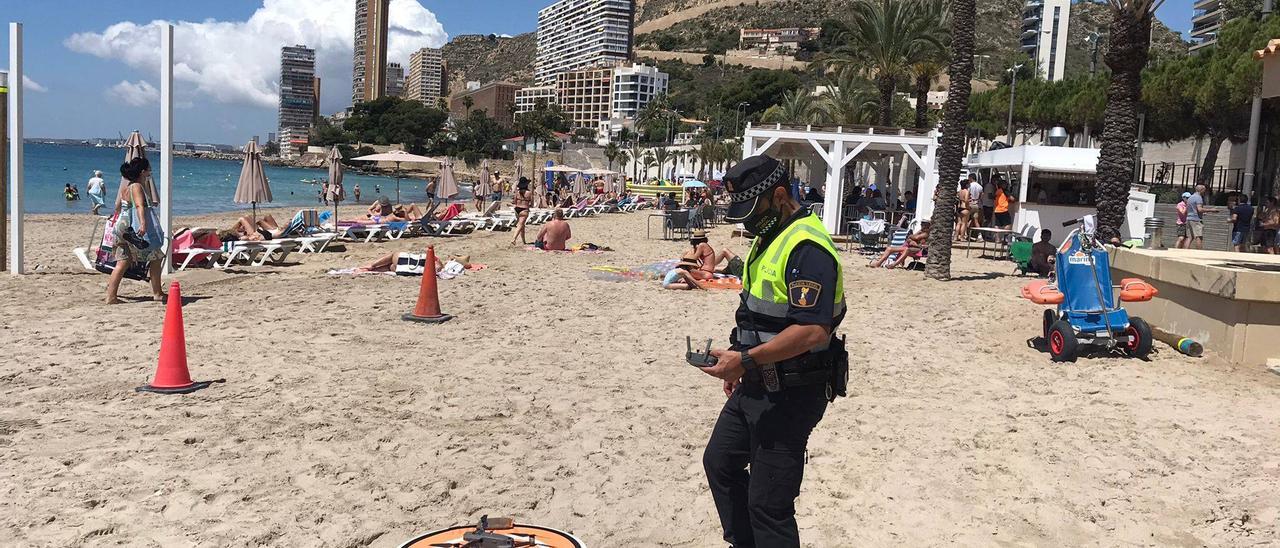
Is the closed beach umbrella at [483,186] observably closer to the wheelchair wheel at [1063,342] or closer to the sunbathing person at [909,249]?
the sunbathing person at [909,249]

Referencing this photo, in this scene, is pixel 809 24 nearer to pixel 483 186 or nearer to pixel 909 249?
pixel 483 186

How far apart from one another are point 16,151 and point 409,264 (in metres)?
4.58

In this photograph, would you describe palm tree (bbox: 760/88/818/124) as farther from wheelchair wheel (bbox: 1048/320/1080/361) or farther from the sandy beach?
the sandy beach

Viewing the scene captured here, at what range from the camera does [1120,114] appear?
11516 mm

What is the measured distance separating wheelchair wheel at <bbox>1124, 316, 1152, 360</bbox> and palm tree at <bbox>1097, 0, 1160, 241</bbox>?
473 cm

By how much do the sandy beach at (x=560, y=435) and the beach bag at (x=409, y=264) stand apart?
2.53m

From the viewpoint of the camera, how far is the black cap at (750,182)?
9.29ft

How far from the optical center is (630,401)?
585 centimetres

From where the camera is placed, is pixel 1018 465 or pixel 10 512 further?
pixel 1018 465

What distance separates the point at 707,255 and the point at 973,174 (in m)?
15.0

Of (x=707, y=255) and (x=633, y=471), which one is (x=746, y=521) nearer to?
(x=633, y=471)

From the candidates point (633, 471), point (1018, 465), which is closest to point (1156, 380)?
point (1018, 465)

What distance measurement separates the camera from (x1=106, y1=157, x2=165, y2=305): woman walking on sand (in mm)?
8492

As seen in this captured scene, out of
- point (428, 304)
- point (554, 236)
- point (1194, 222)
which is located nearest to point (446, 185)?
point (554, 236)
